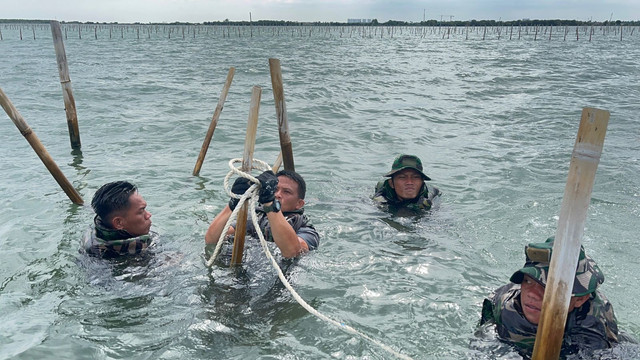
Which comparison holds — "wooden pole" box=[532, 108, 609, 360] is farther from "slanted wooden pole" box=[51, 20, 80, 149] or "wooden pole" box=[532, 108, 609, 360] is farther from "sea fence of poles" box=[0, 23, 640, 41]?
"sea fence of poles" box=[0, 23, 640, 41]

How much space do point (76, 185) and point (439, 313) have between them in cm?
694

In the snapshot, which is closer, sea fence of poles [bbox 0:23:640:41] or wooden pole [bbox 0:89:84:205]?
wooden pole [bbox 0:89:84:205]

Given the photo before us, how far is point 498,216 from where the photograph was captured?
310 inches

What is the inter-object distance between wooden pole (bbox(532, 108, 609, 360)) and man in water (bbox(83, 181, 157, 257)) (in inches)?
144

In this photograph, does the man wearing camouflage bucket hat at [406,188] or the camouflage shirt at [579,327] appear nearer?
the camouflage shirt at [579,327]

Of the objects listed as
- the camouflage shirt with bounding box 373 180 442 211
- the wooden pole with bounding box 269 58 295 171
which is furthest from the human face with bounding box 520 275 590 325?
the wooden pole with bounding box 269 58 295 171

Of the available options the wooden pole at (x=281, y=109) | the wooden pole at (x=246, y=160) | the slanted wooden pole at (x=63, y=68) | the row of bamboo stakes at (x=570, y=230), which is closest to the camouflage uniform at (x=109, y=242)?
the wooden pole at (x=246, y=160)

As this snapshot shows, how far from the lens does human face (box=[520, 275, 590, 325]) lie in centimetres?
362

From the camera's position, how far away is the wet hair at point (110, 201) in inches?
198

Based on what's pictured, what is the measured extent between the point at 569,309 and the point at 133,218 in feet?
12.4

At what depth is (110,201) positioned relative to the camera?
16.5 feet

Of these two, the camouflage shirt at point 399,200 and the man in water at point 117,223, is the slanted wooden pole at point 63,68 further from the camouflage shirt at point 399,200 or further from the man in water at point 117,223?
the camouflage shirt at point 399,200

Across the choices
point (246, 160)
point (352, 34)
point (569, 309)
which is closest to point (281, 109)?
point (246, 160)

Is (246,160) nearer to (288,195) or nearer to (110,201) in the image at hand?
(288,195)
